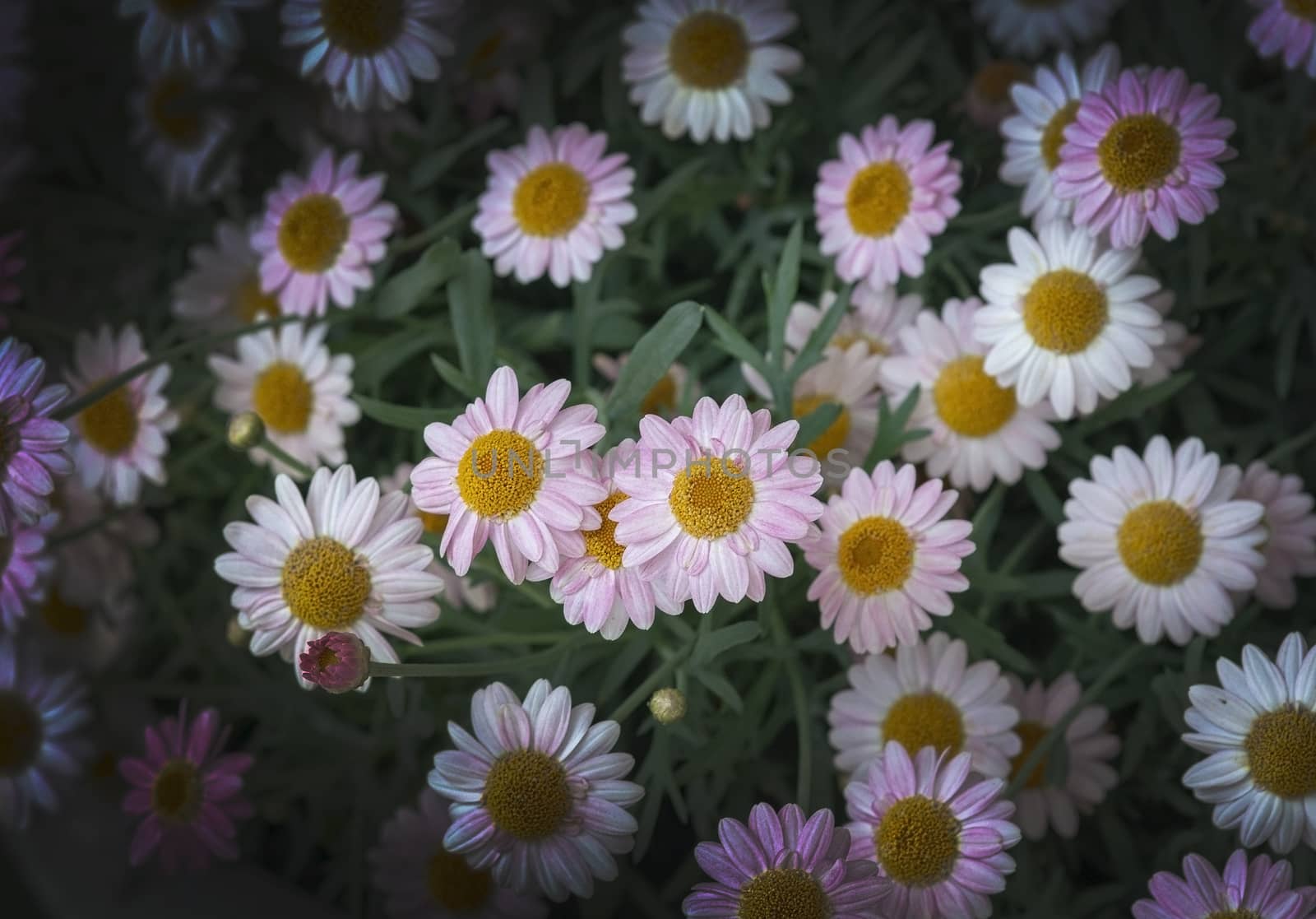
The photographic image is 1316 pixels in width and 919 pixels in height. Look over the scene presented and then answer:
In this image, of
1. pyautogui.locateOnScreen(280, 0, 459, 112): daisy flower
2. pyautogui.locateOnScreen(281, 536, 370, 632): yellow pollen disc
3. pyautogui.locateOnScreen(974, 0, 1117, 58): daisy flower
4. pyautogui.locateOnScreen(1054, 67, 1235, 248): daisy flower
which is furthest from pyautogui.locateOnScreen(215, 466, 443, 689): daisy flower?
pyautogui.locateOnScreen(974, 0, 1117, 58): daisy flower

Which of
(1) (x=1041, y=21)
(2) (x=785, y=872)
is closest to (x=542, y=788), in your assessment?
(2) (x=785, y=872)

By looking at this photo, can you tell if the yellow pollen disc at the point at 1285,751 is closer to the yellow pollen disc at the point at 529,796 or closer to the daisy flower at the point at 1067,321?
the daisy flower at the point at 1067,321

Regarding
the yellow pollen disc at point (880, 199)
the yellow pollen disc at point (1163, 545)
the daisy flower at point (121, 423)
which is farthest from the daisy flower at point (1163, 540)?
the daisy flower at point (121, 423)

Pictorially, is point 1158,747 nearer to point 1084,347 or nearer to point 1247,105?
point 1084,347

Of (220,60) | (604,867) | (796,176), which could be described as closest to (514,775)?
(604,867)

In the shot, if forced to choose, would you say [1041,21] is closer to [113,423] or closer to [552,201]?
[552,201]

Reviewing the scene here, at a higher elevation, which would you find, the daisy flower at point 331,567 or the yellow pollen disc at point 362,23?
the yellow pollen disc at point 362,23

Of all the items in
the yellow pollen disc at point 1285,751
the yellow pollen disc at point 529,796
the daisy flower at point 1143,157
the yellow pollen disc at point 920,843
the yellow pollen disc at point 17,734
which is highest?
the daisy flower at point 1143,157
